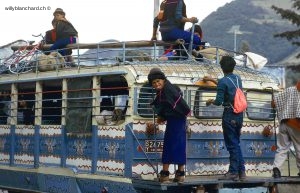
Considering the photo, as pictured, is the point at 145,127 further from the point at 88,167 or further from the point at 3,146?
the point at 3,146

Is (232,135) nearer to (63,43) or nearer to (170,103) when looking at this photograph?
(170,103)

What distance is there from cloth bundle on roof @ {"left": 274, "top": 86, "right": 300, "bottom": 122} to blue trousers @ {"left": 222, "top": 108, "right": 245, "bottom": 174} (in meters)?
1.27

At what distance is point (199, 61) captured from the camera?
11.6 m

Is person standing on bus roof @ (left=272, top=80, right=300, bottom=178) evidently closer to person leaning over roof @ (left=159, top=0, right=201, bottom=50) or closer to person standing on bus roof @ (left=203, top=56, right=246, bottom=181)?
person standing on bus roof @ (left=203, top=56, right=246, bottom=181)

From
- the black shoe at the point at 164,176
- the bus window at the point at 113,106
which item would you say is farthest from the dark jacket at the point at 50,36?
the black shoe at the point at 164,176

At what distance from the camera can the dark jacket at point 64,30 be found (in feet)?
44.1

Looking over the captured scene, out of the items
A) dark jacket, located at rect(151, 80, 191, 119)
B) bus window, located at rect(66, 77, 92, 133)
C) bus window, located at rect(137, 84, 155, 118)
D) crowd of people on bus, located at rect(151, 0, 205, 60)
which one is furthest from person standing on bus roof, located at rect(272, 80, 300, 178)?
bus window, located at rect(66, 77, 92, 133)

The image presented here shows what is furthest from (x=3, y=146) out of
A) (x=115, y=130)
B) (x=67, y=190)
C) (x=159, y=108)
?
(x=159, y=108)

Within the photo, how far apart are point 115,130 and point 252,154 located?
230cm

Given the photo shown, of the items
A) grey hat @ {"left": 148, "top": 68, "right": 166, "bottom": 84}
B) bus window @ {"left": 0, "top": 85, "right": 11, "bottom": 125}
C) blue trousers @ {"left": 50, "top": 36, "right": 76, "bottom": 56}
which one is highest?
blue trousers @ {"left": 50, "top": 36, "right": 76, "bottom": 56}

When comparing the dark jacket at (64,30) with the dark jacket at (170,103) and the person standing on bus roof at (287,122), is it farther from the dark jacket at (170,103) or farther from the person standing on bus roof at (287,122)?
the person standing on bus roof at (287,122)

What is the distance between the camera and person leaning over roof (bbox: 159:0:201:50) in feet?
38.5

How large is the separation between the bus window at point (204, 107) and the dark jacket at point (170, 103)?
91cm

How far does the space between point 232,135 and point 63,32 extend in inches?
175
